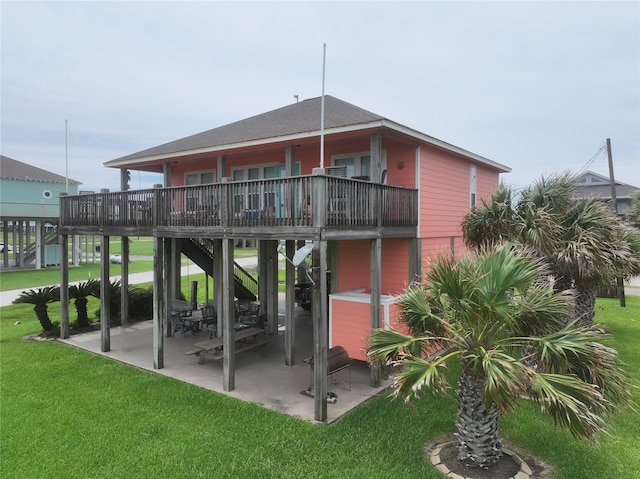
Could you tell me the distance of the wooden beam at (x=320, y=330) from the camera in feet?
23.5

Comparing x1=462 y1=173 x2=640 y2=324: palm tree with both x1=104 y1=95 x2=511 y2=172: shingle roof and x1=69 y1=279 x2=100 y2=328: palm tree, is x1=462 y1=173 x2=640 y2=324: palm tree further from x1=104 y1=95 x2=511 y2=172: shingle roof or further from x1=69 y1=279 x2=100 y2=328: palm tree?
x1=69 y1=279 x2=100 y2=328: palm tree

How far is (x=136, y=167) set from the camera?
15.3m

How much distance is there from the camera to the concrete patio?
26.7 ft

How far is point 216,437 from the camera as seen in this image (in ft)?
21.7

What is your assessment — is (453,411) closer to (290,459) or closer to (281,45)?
(290,459)

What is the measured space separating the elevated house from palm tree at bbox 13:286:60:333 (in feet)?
3.43

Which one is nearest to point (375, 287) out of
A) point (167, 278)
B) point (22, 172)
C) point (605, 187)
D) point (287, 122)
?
point (287, 122)

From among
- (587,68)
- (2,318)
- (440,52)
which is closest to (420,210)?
(440,52)

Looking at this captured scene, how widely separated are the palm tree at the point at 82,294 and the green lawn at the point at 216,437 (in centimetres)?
457

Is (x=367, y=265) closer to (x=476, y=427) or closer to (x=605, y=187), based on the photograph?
(x=476, y=427)

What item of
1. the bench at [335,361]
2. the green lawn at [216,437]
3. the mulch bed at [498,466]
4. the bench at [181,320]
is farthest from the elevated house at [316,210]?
the mulch bed at [498,466]

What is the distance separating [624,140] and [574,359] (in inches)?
1724

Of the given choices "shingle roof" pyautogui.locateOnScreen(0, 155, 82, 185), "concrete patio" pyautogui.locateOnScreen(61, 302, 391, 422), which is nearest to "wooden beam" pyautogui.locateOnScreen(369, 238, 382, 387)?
"concrete patio" pyautogui.locateOnScreen(61, 302, 391, 422)

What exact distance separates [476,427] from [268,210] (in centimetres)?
530
